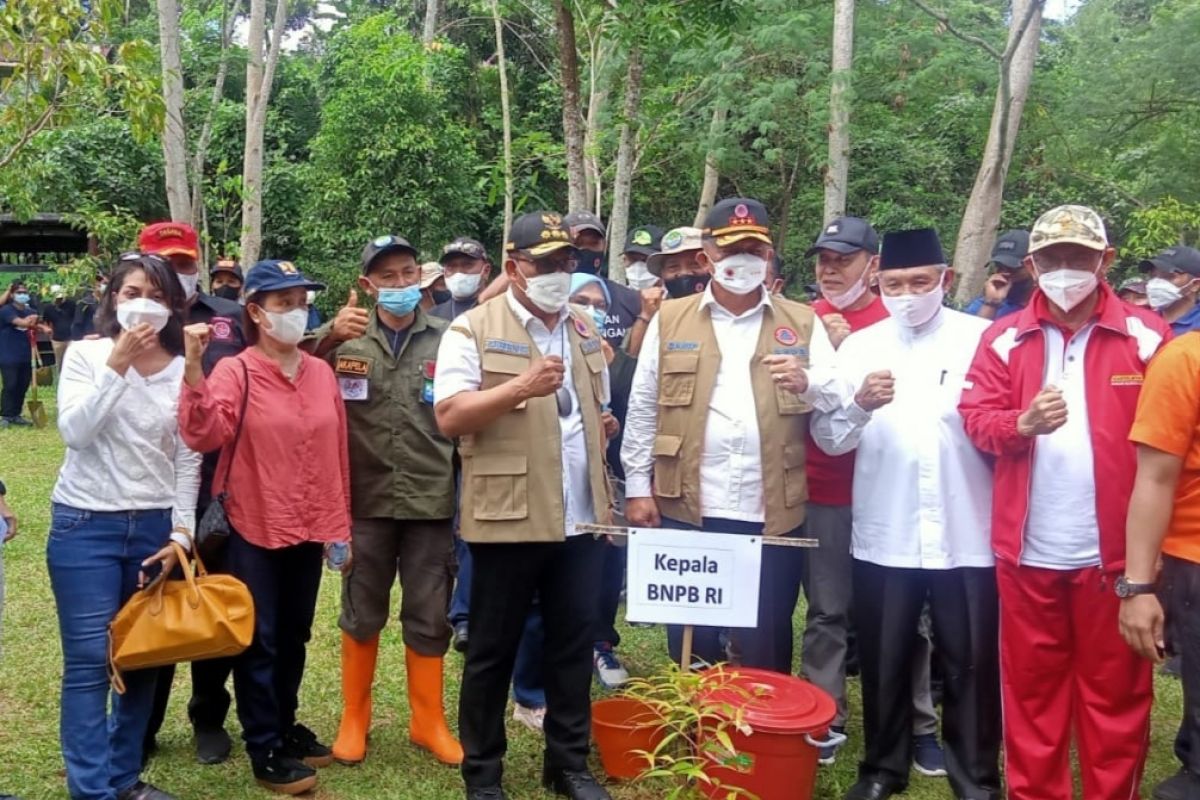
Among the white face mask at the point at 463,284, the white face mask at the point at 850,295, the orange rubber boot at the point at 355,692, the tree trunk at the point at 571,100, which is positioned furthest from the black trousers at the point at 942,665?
→ the tree trunk at the point at 571,100

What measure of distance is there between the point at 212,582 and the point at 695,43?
16.2 feet

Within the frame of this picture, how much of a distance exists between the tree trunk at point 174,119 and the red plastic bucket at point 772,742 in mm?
11288

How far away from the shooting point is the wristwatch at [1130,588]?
312 cm

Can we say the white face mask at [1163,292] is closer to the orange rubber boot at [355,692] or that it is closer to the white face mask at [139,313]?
the orange rubber boot at [355,692]

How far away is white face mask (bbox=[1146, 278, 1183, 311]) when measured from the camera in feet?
20.5

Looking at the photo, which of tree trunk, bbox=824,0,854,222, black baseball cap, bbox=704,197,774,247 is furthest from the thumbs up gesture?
tree trunk, bbox=824,0,854,222

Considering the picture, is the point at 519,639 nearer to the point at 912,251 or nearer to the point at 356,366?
the point at 356,366

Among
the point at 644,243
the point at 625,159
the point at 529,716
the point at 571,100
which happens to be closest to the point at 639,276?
the point at 644,243

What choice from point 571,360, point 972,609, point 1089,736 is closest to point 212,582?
point 571,360

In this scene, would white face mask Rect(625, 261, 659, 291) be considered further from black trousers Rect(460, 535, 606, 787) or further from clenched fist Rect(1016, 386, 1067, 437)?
clenched fist Rect(1016, 386, 1067, 437)

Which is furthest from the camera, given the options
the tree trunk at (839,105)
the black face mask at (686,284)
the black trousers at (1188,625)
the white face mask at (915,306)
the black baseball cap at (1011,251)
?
the tree trunk at (839,105)

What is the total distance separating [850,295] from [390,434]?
2151 millimetres

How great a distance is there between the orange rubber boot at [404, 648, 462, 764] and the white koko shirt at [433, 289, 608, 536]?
108cm

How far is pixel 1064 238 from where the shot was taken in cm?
353
